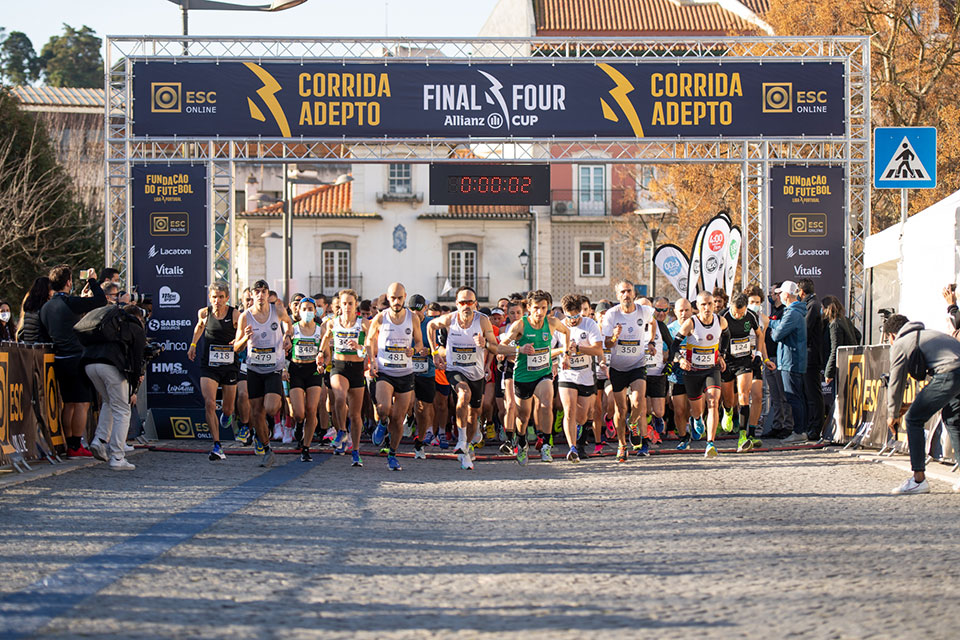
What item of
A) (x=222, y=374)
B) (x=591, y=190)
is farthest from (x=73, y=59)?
(x=222, y=374)

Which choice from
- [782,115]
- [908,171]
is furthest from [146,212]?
[908,171]

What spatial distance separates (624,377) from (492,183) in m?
5.47

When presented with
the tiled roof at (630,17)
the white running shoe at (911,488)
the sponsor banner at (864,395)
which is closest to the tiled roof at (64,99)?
the tiled roof at (630,17)

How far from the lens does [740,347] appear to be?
635 inches

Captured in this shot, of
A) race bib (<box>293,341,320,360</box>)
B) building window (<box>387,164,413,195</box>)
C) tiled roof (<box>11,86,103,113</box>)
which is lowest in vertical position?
race bib (<box>293,341,320,360</box>)

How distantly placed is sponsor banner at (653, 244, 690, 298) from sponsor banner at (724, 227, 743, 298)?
6.79ft

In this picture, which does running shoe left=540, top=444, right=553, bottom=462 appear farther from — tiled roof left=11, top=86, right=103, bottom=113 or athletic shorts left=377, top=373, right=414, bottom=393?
tiled roof left=11, top=86, right=103, bottom=113

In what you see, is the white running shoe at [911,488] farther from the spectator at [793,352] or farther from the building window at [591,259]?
the building window at [591,259]

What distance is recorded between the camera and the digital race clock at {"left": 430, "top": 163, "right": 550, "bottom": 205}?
62.9ft

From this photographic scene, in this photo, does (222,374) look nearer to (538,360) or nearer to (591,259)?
(538,360)

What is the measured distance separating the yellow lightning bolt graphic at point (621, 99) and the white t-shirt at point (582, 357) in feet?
18.6

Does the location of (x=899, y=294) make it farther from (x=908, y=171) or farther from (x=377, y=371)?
(x=377, y=371)

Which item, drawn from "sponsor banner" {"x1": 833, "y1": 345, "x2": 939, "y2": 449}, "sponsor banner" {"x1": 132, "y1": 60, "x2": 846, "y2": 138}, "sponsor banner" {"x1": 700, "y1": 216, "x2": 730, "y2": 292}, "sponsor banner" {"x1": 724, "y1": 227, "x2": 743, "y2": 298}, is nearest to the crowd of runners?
"sponsor banner" {"x1": 833, "y1": 345, "x2": 939, "y2": 449}

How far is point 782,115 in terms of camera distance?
19094mm
